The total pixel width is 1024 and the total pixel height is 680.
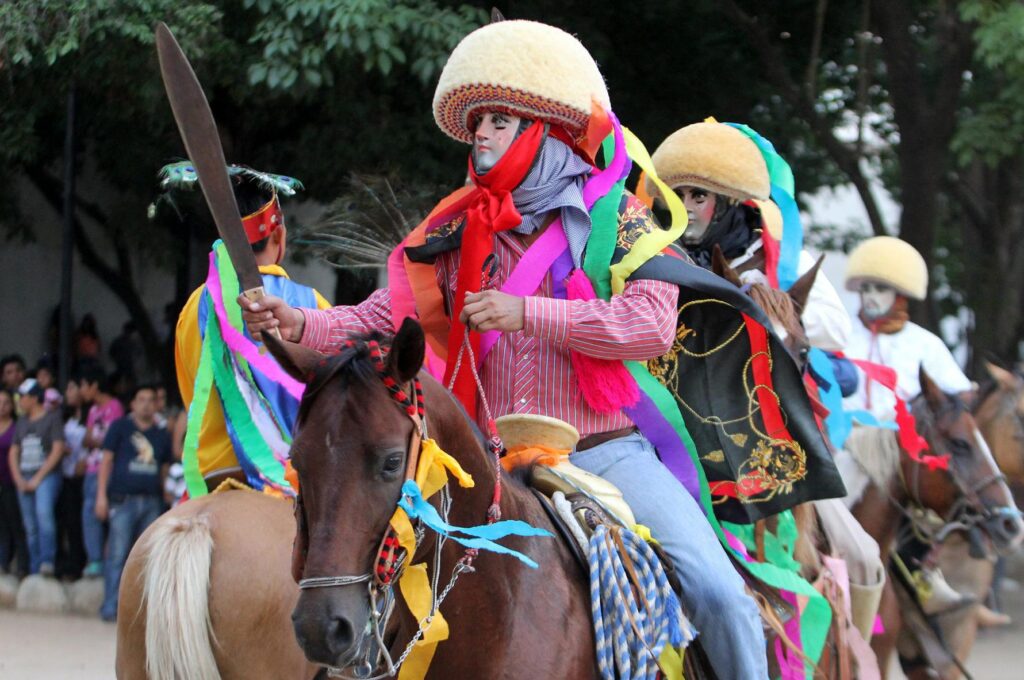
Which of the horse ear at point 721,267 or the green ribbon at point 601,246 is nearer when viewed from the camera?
the green ribbon at point 601,246

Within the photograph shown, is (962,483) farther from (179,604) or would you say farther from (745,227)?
(179,604)

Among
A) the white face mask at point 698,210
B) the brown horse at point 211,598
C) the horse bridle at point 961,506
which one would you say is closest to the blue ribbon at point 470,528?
the brown horse at point 211,598

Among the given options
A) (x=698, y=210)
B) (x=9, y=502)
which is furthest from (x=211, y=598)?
(x=9, y=502)

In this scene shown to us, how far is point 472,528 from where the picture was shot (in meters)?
3.00

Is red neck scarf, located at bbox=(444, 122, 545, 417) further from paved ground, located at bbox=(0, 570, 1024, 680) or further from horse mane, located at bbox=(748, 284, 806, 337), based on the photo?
paved ground, located at bbox=(0, 570, 1024, 680)

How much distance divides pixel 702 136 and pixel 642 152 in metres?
0.85

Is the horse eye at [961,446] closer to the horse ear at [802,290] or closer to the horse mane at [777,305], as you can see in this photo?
the horse ear at [802,290]

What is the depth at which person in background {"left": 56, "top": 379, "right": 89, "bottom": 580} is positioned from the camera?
436 inches

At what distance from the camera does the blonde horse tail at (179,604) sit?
4.12 m

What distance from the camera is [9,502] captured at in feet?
36.7

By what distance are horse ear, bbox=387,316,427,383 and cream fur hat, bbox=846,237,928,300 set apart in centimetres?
522

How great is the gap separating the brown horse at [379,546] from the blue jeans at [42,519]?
8518 millimetres

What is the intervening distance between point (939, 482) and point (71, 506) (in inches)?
290

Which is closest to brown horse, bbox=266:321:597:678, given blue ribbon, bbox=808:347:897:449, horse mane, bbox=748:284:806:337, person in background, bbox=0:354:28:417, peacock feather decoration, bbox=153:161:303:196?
horse mane, bbox=748:284:806:337
